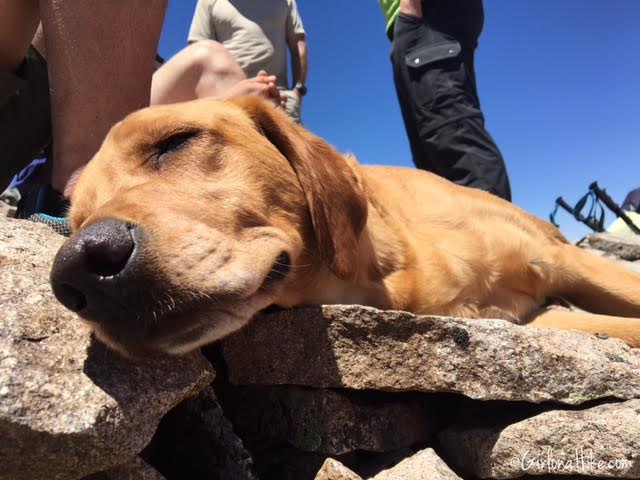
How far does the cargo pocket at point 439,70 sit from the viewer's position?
6.32m

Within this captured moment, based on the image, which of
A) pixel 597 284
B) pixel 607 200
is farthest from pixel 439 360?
pixel 607 200

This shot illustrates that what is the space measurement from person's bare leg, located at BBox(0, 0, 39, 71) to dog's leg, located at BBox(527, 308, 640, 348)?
394 centimetres

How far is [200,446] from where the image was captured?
2.12 meters

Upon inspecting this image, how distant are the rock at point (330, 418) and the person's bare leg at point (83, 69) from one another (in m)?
1.87

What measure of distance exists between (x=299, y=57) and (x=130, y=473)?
23.2 feet

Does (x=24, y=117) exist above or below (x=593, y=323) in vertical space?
below

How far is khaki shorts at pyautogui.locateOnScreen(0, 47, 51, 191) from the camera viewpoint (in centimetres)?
402

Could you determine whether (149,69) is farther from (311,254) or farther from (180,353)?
(180,353)

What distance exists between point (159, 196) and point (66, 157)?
1.64 metres

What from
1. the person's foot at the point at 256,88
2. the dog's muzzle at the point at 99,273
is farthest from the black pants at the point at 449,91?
the dog's muzzle at the point at 99,273

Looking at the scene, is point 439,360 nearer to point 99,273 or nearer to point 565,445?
point 565,445

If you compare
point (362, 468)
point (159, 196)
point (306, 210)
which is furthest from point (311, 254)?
point (362, 468)

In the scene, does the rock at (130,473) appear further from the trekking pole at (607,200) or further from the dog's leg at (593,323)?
the trekking pole at (607,200)

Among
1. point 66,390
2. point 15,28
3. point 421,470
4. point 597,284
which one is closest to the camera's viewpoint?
point 66,390
